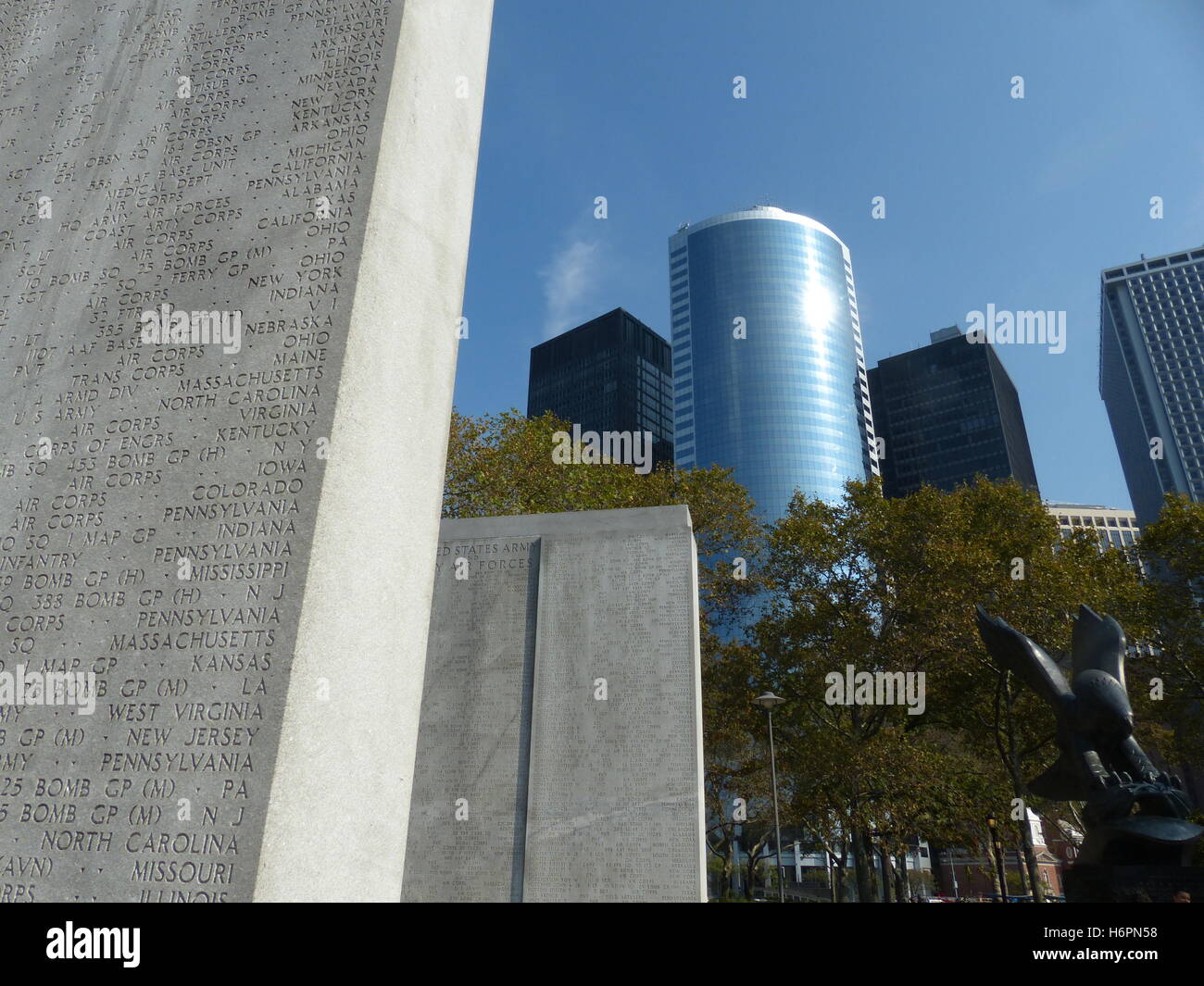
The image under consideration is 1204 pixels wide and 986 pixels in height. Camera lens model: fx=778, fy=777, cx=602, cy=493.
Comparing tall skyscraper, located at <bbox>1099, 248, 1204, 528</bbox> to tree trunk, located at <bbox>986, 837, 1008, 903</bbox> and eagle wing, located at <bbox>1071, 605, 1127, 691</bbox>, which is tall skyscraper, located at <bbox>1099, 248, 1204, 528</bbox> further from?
eagle wing, located at <bbox>1071, 605, 1127, 691</bbox>

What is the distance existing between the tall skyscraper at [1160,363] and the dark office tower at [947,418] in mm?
27054

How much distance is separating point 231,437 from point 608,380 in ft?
383

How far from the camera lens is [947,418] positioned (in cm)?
13488

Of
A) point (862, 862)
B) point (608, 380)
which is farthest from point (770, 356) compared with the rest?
point (862, 862)

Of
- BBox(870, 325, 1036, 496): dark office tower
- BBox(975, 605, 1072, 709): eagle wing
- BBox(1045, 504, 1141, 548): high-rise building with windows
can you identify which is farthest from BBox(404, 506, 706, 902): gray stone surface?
BBox(1045, 504, 1141, 548): high-rise building with windows

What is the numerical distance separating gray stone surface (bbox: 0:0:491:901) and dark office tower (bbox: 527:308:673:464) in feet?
362

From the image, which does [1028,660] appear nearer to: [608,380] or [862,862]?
[862,862]

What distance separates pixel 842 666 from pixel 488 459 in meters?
15.8

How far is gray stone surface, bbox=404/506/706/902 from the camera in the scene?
1077cm

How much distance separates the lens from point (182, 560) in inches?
157

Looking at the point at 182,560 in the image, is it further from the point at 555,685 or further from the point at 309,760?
the point at 555,685
